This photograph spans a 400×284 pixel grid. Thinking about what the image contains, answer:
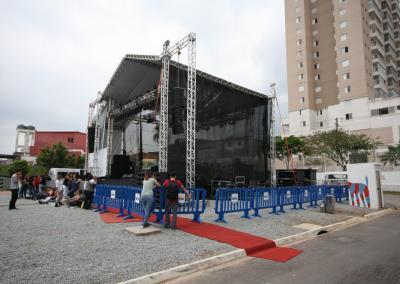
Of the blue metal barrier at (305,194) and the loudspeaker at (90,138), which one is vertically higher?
the loudspeaker at (90,138)

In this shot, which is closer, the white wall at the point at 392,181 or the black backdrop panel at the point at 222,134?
the black backdrop panel at the point at 222,134

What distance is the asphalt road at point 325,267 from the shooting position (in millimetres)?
4270

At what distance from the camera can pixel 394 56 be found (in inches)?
2498

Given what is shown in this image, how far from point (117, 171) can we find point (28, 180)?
222 inches

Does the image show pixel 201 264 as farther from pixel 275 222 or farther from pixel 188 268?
pixel 275 222

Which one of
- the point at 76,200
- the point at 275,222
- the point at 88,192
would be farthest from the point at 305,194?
the point at 76,200

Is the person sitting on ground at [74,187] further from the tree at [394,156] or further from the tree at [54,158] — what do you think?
the tree at [394,156]

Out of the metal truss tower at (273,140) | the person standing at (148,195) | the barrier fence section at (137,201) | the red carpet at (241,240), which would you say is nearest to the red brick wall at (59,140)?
the metal truss tower at (273,140)

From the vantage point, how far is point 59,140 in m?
53.7

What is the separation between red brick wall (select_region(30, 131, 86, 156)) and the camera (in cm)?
5288

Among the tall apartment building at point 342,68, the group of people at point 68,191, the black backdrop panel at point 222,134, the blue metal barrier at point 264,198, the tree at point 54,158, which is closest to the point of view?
the blue metal barrier at point 264,198

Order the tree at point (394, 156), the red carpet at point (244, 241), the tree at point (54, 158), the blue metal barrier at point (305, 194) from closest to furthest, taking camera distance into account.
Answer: the red carpet at point (244, 241) → the blue metal barrier at point (305, 194) → the tree at point (394, 156) → the tree at point (54, 158)

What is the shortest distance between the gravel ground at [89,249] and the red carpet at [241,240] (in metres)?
0.37

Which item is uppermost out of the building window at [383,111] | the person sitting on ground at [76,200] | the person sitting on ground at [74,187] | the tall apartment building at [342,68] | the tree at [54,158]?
the tall apartment building at [342,68]
